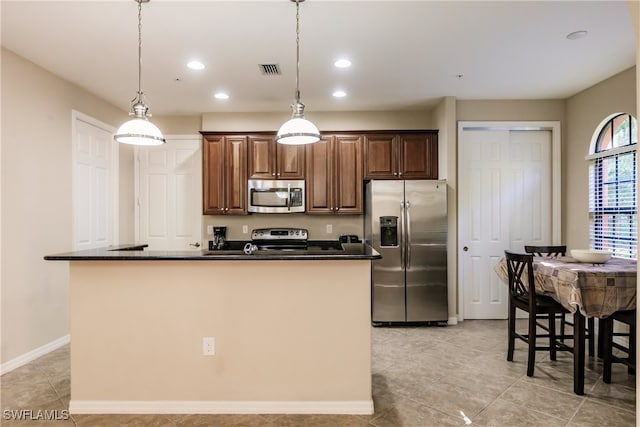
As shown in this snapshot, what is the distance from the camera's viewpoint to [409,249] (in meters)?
4.20

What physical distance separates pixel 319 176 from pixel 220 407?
300 centimetres

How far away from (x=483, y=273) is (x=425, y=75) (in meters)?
2.60

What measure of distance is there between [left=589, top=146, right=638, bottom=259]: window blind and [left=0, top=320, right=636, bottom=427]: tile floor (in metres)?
1.32

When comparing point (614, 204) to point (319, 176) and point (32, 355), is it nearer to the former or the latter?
point (319, 176)

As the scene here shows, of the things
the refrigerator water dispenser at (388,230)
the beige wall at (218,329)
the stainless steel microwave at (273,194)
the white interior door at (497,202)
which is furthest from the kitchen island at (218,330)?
the white interior door at (497,202)

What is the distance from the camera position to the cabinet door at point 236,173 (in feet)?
15.1

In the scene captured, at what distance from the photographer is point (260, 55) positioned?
10.3 ft

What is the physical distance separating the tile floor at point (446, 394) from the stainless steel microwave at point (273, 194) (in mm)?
2132

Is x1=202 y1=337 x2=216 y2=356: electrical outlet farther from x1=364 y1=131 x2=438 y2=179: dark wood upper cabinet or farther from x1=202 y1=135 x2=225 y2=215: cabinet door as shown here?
x1=364 y1=131 x2=438 y2=179: dark wood upper cabinet

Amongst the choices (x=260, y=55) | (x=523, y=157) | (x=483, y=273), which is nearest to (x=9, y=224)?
(x=260, y=55)

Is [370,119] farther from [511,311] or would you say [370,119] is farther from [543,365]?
[543,365]

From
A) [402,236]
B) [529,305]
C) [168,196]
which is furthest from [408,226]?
[168,196]

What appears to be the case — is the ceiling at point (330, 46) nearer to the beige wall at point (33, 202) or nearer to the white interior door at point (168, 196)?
the beige wall at point (33, 202)

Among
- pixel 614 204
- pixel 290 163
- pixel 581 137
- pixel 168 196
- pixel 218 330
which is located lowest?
pixel 218 330
